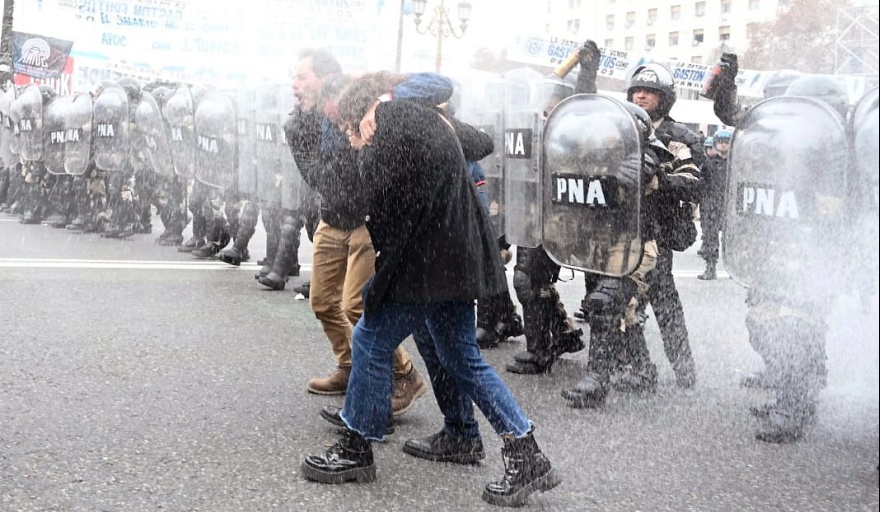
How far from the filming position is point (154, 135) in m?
10.0

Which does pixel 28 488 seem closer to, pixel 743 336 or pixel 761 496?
pixel 761 496

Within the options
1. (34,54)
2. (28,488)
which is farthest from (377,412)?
(34,54)

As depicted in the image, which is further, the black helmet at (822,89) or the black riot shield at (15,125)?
the black riot shield at (15,125)

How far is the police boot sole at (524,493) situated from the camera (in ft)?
10.8

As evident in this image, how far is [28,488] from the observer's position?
10.7 feet

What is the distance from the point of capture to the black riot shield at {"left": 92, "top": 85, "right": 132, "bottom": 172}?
10.4 meters

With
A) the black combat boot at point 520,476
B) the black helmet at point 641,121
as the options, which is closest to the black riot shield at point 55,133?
the black helmet at point 641,121

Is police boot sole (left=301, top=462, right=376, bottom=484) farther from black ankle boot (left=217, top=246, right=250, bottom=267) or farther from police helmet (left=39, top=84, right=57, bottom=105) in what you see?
police helmet (left=39, top=84, right=57, bottom=105)

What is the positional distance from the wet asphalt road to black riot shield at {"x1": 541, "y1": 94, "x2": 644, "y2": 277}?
0.73m

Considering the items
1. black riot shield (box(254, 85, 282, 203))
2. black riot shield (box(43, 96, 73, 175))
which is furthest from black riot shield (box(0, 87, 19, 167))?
black riot shield (box(254, 85, 282, 203))

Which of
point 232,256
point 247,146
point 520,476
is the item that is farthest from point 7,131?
point 520,476

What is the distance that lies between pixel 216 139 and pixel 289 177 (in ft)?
4.40

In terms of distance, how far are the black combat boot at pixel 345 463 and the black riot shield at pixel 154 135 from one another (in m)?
6.94

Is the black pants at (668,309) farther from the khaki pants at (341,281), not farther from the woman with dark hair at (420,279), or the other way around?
the woman with dark hair at (420,279)
